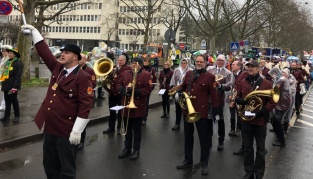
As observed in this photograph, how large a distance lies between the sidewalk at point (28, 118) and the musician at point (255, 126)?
4491 mm

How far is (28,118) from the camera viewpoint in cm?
860

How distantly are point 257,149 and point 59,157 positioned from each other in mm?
3068

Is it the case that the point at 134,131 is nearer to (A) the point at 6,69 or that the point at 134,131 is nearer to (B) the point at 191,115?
(B) the point at 191,115

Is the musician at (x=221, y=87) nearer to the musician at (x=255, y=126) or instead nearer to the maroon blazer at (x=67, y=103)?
the musician at (x=255, y=126)

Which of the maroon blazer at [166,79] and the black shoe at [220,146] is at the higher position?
the maroon blazer at [166,79]

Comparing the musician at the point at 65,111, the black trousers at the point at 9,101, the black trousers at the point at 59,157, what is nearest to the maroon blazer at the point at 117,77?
the black trousers at the point at 9,101

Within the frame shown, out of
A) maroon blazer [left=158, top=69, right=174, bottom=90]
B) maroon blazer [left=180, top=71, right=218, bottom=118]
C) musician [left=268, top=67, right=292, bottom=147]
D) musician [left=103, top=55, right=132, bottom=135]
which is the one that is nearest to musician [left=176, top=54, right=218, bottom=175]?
maroon blazer [left=180, top=71, right=218, bottom=118]

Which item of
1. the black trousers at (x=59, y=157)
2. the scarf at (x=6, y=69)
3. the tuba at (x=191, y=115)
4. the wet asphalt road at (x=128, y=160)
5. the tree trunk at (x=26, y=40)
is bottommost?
the wet asphalt road at (x=128, y=160)

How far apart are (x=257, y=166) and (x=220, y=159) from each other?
1379mm

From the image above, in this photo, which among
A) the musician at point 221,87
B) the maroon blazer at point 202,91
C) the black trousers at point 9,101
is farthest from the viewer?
the black trousers at point 9,101

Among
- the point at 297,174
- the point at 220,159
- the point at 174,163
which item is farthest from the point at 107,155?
the point at 297,174

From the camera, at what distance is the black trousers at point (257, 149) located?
205 inches

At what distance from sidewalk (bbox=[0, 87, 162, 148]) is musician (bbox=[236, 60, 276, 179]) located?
14.7ft

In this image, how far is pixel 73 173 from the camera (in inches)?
150
